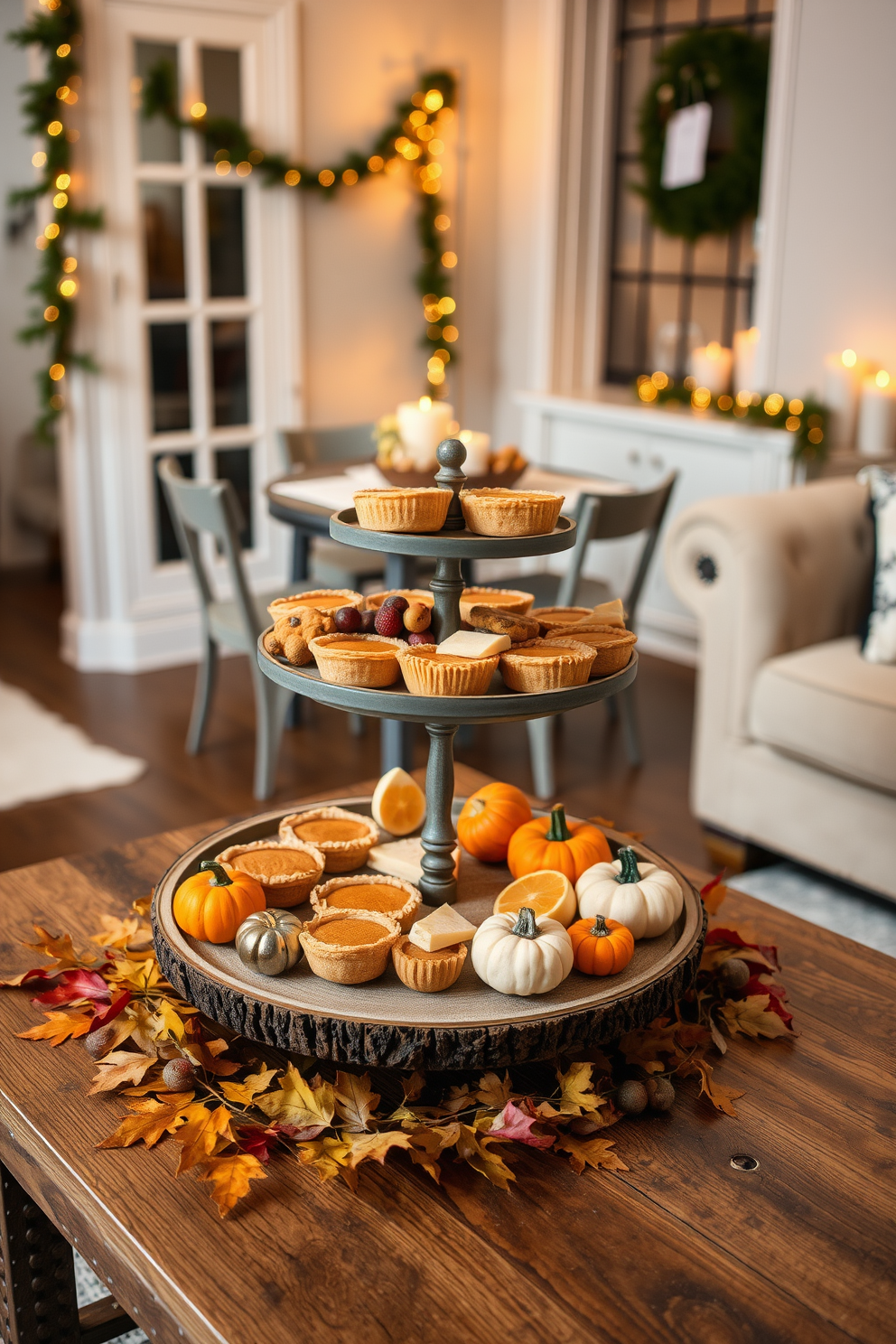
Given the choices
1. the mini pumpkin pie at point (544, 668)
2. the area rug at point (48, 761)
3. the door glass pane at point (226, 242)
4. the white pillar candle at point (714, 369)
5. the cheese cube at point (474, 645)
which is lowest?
the area rug at point (48, 761)

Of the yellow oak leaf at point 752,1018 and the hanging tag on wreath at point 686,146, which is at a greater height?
the hanging tag on wreath at point 686,146

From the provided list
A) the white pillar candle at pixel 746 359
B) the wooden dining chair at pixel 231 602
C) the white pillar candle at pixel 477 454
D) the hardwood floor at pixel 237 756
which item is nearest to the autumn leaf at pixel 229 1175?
the hardwood floor at pixel 237 756

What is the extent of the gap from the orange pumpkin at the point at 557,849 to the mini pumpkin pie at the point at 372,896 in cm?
15

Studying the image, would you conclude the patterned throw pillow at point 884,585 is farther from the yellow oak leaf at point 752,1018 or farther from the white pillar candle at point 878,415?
the yellow oak leaf at point 752,1018

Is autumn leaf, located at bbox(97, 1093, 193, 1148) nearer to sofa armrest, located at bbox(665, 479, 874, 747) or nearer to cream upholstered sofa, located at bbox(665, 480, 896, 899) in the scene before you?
cream upholstered sofa, located at bbox(665, 480, 896, 899)

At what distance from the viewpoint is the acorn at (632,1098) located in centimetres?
127

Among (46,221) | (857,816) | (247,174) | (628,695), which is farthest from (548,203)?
(857,816)

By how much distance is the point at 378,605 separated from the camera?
153cm

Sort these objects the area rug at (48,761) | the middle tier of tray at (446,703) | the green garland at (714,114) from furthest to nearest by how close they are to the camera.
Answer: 1. the green garland at (714,114)
2. the area rug at (48,761)
3. the middle tier of tray at (446,703)

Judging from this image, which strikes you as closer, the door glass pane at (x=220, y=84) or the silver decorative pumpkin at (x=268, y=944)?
the silver decorative pumpkin at (x=268, y=944)

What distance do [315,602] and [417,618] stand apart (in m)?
0.23

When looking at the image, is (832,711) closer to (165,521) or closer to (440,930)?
(440,930)

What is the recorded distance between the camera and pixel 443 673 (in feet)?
4.10

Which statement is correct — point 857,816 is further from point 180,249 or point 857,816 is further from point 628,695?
point 180,249
